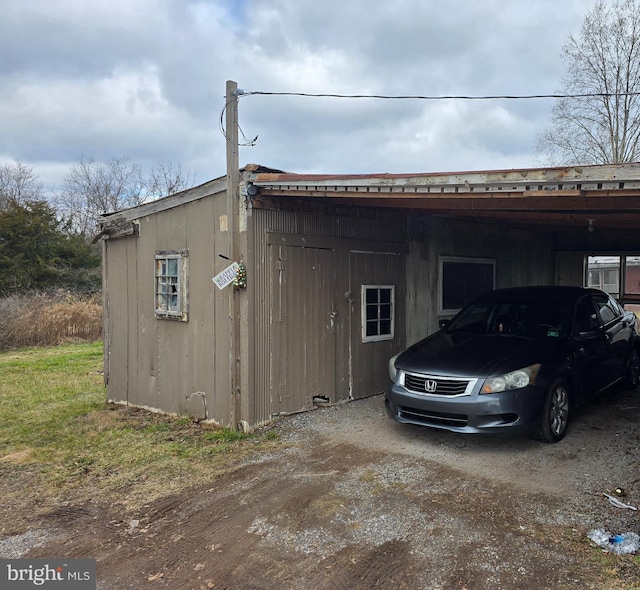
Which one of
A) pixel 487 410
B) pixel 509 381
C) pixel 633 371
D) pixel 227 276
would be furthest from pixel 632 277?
pixel 227 276

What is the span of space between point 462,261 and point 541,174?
4837 mm

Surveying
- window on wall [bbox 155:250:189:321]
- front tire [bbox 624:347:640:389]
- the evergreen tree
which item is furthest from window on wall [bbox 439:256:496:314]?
the evergreen tree

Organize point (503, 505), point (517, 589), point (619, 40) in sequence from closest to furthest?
point (517, 589) < point (503, 505) < point (619, 40)

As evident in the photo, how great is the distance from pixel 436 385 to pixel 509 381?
66 centimetres

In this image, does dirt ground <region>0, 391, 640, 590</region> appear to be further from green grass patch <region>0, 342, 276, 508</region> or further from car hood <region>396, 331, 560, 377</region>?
car hood <region>396, 331, 560, 377</region>

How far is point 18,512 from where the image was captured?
12.7 feet

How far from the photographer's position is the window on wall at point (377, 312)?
6.75 meters

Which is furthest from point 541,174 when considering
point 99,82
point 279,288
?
point 99,82

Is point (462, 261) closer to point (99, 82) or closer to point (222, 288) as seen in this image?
point (222, 288)

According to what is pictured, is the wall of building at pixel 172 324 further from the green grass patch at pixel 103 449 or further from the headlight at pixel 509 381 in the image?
the headlight at pixel 509 381

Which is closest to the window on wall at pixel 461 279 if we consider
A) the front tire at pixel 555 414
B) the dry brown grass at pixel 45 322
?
the front tire at pixel 555 414

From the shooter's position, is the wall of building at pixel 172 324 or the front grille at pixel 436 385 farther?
the wall of building at pixel 172 324

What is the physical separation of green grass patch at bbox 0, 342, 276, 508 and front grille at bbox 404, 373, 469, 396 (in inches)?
63.1
